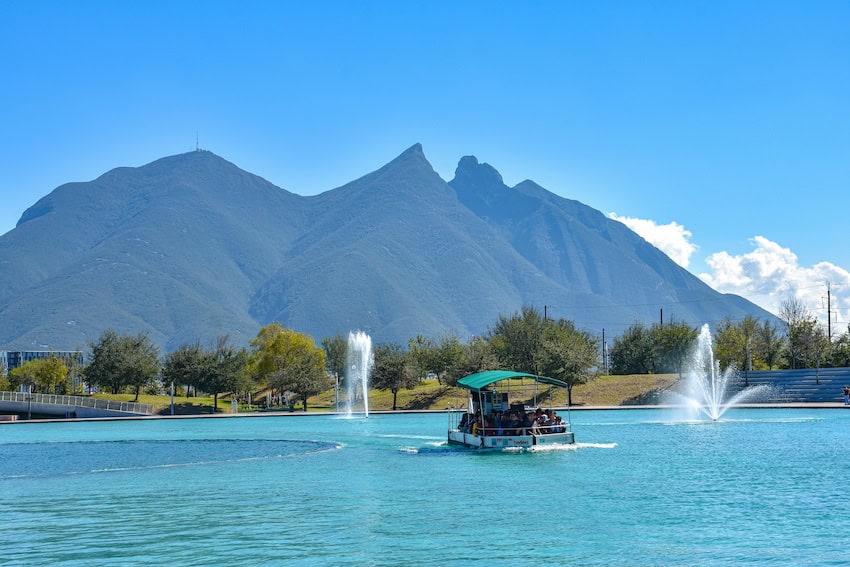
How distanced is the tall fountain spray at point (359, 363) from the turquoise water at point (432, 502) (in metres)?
44.8

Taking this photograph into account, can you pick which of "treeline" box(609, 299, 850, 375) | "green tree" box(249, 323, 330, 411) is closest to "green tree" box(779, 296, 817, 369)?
"treeline" box(609, 299, 850, 375)

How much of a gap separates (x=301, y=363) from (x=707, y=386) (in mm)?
44119

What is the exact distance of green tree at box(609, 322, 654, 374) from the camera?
11825 centimetres

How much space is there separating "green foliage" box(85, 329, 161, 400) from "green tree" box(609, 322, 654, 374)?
199ft

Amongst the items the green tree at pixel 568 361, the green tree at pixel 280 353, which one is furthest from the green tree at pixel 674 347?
the green tree at pixel 280 353

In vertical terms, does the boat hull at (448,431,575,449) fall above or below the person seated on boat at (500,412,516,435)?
below

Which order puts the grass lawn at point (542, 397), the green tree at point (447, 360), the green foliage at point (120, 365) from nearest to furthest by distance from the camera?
the grass lawn at point (542, 397), the green tree at point (447, 360), the green foliage at point (120, 365)

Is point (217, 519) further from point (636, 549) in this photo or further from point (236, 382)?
point (236, 382)

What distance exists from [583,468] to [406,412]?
168 feet

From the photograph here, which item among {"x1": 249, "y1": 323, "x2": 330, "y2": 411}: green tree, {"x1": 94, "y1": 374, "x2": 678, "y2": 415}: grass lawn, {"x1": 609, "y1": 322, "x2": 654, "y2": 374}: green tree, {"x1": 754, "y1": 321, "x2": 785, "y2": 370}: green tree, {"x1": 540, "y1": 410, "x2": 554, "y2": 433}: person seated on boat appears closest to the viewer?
{"x1": 540, "y1": 410, "x2": 554, "y2": 433}: person seated on boat

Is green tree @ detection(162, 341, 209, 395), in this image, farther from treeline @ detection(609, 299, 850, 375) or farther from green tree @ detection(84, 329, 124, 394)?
treeline @ detection(609, 299, 850, 375)

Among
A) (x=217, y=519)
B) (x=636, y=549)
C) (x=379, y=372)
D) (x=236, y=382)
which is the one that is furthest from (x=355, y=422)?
(x=636, y=549)

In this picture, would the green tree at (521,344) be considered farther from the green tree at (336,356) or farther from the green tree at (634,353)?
the green tree at (336,356)

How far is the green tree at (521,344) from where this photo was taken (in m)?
103
